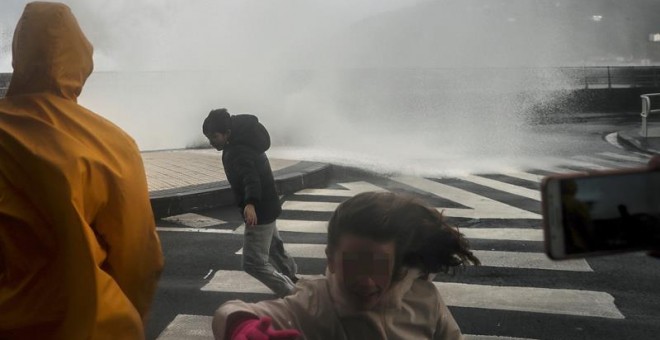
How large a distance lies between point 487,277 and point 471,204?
10.1ft

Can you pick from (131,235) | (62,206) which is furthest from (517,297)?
(62,206)

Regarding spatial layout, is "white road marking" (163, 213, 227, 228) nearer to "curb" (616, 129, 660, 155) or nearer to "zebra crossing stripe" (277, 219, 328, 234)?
"zebra crossing stripe" (277, 219, 328, 234)

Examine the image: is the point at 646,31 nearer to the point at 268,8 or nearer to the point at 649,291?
the point at 268,8

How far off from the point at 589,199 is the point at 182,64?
22.8m

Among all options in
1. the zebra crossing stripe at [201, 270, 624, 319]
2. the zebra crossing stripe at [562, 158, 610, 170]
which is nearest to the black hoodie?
the zebra crossing stripe at [201, 270, 624, 319]

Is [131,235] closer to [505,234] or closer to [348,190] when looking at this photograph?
[505,234]

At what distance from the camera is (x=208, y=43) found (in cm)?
2247

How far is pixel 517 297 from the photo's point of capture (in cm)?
518

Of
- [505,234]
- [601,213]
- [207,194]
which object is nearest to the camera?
[601,213]

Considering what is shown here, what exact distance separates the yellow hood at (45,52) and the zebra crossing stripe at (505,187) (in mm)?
7390

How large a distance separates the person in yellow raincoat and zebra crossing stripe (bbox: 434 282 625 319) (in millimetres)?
3183

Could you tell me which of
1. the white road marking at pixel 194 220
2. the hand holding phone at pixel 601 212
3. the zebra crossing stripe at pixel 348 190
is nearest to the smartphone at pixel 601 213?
the hand holding phone at pixel 601 212

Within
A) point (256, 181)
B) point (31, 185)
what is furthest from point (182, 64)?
point (31, 185)

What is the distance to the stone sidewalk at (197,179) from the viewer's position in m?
8.43
